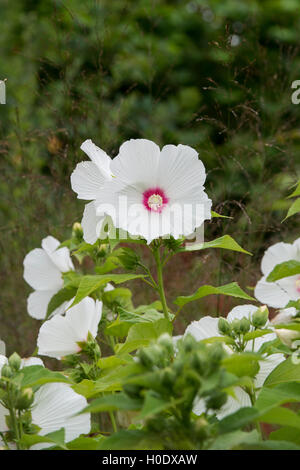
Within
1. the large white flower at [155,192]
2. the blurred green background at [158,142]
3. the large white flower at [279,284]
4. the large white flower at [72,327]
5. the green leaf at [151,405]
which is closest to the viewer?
the green leaf at [151,405]

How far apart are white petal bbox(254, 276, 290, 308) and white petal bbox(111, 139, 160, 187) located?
0.39 metres

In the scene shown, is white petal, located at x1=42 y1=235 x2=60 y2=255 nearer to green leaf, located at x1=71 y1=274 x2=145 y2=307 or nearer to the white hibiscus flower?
green leaf, located at x1=71 y1=274 x2=145 y2=307

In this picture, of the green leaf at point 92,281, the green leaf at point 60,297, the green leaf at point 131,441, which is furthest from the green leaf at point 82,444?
the green leaf at point 60,297

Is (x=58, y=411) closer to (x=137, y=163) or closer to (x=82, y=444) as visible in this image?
(x=82, y=444)

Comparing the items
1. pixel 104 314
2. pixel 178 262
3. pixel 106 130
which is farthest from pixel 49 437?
pixel 106 130

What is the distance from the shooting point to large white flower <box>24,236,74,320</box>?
1.37 metres

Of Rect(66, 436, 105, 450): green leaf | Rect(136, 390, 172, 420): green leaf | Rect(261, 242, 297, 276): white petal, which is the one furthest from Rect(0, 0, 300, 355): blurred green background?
Rect(136, 390, 172, 420): green leaf

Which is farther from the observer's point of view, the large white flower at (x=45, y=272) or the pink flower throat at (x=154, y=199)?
the large white flower at (x=45, y=272)

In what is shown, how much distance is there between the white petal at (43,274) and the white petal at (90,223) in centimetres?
44

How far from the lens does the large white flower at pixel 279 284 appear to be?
1.20 m

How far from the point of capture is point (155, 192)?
93cm

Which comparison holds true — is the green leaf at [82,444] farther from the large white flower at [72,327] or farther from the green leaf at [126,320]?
the large white flower at [72,327]

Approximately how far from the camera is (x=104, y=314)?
1.24 meters
